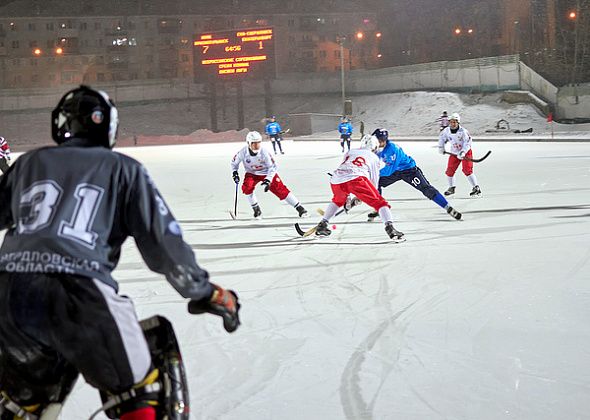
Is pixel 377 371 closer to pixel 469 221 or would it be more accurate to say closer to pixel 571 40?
pixel 469 221

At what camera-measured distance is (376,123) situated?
45.3 metres

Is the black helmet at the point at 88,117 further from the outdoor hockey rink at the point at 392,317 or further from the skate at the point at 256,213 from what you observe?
the skate at the point at 256,213

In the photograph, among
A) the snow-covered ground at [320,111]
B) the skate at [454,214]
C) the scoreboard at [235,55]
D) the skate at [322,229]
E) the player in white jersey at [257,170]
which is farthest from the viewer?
the scoreboard at [235,55]

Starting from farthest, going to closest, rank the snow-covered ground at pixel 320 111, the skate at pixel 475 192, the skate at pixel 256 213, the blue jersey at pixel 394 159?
1. the snow-covered ground at pixel 320 111
2. the skate at pixel 475 192
3. the skate at pixel 256 213
4. the blue jersey at pixel 394 159

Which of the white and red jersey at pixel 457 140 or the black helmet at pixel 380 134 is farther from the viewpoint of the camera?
the white and red jersey at pixel 457 140

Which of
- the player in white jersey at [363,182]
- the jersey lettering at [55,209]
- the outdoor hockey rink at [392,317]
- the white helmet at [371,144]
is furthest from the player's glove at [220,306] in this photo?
the white helmet at [371,144]

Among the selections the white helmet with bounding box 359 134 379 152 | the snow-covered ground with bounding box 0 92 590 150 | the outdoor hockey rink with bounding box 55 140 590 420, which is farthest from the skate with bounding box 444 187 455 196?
the snow-covered ground with bounding box 0 92 590 150

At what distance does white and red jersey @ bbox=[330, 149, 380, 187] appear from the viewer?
8.52 metres

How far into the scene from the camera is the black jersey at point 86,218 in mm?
2039

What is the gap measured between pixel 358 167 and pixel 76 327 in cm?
671

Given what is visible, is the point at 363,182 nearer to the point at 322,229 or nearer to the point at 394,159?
the point at 322,229

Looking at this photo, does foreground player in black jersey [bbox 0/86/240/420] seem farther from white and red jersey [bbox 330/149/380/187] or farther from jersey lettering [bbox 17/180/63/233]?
white and red jersey [bbox 330/149/380/187]

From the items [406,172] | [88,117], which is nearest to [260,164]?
[406,172]

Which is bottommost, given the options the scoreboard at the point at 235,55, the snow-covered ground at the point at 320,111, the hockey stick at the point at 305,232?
the hockey stick at the point at 305,232
